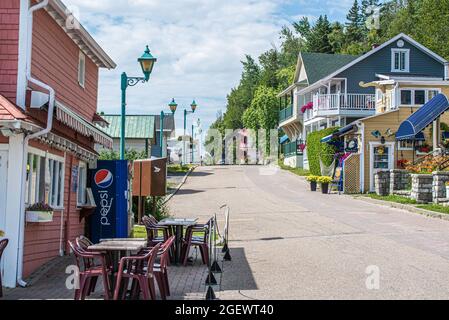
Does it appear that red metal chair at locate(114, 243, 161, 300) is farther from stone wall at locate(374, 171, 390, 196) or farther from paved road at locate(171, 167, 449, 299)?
stone wall at locate(374, 171, 390, 196)

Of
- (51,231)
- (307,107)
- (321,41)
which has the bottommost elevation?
(51,231)

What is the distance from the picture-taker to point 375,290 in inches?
392

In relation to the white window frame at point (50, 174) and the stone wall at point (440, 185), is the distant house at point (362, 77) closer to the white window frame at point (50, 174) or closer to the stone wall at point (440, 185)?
the stone wall at point (440, 185)

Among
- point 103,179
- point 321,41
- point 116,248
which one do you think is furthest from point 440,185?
point 321,41

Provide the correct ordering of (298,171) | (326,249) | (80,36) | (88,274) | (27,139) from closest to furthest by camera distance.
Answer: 1. (88,274)
2. (27,139)
3. (326,249)
4. (80,36)
5. (298,171)

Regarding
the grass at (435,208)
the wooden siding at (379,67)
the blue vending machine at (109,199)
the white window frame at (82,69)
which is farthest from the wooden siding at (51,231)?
the wooden siding at (379,67)

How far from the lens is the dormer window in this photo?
4522 centimetres

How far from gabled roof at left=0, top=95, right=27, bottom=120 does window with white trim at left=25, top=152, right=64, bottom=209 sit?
3.71ft

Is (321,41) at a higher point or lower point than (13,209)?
higher

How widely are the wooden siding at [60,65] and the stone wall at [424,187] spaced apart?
13.2 m

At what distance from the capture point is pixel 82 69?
1642 cm

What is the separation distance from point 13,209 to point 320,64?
1798 inches

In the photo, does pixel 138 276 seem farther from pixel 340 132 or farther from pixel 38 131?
pixel 340 132
